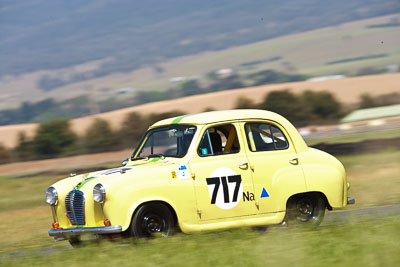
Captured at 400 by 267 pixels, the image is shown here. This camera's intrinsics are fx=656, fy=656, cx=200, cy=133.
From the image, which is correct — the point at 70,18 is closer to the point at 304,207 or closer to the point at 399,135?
the point at 399,135

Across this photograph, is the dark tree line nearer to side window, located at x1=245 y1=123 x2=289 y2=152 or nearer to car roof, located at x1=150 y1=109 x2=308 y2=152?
car roof, located at x1=150 y1=109 x2=308 y2=152

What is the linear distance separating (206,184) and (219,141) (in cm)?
74

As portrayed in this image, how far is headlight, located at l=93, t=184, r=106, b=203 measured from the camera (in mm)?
7375

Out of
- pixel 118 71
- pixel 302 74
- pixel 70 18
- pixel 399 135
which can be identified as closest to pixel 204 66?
pixel 118 71

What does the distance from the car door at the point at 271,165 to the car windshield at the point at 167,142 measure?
0.76 m

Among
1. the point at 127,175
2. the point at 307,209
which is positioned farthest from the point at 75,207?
the point at 307,209

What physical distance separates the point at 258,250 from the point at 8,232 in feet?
26.1

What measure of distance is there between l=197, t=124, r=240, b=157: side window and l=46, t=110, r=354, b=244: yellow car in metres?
0.01

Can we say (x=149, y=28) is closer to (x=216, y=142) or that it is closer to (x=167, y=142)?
(x=167, y=142)

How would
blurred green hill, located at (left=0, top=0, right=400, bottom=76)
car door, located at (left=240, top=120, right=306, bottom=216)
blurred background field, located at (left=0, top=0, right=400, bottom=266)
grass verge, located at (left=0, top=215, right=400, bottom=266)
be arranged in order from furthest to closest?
blurred green hill, located at (left=0, top=0, right=400, bottom=76) < car door, located at (left=240, top=120, right=306, bottom=216) < blurred background field, located at (left=0, top=0, right=400, bottom=266) < grass verge, located at (left=0, top=215, right=400, bottom=266)

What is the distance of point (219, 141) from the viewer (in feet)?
27.7

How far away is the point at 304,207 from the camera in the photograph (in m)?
8.69

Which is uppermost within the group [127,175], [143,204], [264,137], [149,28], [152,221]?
[149,28]

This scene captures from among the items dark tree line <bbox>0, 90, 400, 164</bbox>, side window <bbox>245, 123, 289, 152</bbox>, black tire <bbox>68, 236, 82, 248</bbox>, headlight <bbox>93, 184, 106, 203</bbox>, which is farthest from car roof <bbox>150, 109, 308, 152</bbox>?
dark tree line <bbox>0, 90, 400, 164</bbox>
